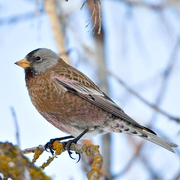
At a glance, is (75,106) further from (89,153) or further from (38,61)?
(89,153)

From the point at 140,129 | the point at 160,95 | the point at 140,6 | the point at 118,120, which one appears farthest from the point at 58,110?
the point at 140,6

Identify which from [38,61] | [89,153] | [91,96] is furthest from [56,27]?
[89,153]

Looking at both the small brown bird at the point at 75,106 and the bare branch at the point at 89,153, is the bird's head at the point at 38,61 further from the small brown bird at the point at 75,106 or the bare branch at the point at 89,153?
the bare branch at the point at 89,153

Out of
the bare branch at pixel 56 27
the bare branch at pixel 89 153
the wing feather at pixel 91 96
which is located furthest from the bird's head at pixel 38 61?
the bare branch at pixel 89 153

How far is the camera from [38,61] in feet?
16.4

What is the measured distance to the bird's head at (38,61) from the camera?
490 cm

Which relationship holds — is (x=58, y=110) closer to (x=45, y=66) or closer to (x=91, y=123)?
(x=91, y=123)

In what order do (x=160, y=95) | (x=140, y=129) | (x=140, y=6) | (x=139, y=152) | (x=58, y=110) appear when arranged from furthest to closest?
(x=140, y=6) < (x=139, y=152) < (x=160, y=95) < (x=140, y=129) < (x=58, y=110)

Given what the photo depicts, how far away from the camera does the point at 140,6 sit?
22.7 feet

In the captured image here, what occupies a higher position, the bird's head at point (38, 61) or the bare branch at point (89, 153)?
the bird's head at point (38, 61)

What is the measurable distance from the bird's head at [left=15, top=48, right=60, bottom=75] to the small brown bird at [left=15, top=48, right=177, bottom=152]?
1 cm

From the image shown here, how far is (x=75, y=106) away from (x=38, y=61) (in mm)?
1020

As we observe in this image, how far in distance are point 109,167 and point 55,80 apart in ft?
8.50

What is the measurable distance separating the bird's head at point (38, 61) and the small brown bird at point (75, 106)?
15mm
